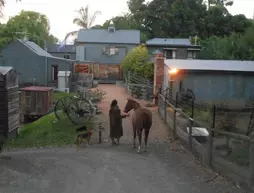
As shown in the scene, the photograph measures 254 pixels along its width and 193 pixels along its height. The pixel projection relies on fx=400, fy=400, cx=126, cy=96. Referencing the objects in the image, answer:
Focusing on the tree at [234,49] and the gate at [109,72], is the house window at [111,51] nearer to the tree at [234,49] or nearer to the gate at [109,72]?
the gate at [109,72]

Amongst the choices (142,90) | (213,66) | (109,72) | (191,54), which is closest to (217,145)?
(213,66)

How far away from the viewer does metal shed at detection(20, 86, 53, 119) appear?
77.4ft

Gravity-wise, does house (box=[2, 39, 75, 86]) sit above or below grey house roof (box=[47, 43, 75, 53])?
below

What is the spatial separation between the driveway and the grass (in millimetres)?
2983

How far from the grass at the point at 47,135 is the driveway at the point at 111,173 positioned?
298 centimetres

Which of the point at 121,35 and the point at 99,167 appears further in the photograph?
the point at 121,35

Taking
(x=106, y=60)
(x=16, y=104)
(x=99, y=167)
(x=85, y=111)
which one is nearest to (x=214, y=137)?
(x=99, y=167)

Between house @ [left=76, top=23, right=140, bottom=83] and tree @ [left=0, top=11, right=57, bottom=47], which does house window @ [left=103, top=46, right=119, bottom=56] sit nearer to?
house @ [left=76, top=23, right=140, bottom=83]

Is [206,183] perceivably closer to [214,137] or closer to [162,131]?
[214,137]

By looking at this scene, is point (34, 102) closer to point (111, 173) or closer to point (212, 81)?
point (212, 81)

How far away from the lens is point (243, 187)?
24.1ft

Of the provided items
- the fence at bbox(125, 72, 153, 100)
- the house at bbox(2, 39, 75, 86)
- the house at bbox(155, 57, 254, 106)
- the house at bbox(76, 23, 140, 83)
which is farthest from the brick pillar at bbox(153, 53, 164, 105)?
the house at bbox(76, 23, 140, 83)

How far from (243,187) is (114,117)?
22.7 ft

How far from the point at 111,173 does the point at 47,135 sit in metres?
7.99
